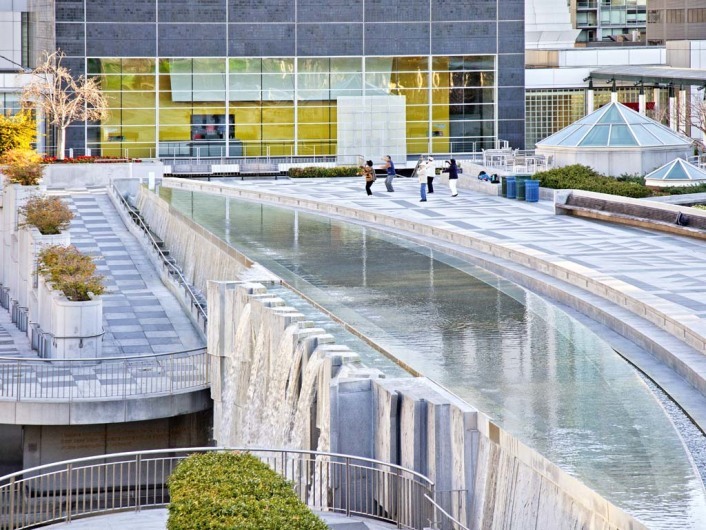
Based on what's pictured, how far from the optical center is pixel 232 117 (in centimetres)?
6819

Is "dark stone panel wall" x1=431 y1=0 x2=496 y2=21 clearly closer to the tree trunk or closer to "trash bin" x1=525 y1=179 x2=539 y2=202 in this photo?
the tree trunk

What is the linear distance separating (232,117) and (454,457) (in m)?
54.7

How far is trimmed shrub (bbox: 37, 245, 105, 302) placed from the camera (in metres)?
29.9

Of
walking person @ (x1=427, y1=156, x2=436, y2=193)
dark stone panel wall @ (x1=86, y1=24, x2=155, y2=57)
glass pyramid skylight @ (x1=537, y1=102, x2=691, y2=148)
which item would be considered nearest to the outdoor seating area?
glass pyramid skylight @ (x1=537, y1=102, x2=691, y2=148)

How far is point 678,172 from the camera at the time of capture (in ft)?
132

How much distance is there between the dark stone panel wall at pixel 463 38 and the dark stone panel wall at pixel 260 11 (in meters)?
6.85

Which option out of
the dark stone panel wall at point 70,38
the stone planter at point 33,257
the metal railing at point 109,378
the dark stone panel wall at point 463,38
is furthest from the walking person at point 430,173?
the dark stone panel wall at point 70,38

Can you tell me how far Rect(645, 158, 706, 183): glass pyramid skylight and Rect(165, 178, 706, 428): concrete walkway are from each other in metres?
3.15

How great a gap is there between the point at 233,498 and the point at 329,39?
57639mm

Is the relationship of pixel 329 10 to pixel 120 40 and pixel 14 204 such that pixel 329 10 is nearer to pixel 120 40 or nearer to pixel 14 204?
pixel 120 40

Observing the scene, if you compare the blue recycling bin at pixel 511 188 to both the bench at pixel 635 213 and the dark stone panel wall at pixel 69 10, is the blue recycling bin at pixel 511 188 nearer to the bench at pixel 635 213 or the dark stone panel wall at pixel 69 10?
the bench at pixel 635 213

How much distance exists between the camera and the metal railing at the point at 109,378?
26438 millimetres

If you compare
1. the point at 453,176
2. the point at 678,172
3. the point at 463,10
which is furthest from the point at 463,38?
the point at 678,172

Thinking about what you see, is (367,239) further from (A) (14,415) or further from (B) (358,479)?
(B) (358,479)
